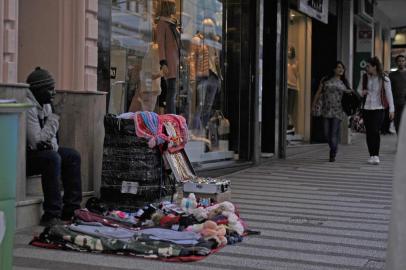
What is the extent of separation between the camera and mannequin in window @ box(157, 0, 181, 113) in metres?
10.1

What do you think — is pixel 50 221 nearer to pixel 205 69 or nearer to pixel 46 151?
pixel 46 151

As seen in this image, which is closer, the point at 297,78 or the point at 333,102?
the point at 333,102

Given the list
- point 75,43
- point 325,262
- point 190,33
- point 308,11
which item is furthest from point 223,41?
point 325,262

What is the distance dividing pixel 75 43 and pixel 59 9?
0.39m

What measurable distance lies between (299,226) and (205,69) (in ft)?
17.6

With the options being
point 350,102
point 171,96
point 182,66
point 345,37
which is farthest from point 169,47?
point 345,37

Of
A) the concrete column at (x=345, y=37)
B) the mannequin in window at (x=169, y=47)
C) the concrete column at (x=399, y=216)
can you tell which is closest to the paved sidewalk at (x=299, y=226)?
the mannequin in window at (x=169, y=47)

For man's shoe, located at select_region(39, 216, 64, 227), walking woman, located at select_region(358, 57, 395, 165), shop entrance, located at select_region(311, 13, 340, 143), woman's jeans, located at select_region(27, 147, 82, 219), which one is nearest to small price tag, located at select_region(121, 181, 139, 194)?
woman's jeans, located at select_region(27, 147, 82, 219)

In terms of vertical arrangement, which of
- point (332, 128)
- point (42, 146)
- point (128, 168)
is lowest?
point (128, 168)

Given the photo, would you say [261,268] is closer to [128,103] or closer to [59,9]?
[59,9]

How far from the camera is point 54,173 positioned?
5.82m

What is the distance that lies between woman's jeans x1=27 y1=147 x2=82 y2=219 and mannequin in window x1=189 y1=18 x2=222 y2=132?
5047 millimetres

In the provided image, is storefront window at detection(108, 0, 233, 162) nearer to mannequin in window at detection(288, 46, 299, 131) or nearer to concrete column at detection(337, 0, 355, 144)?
mannequin in window at detection(288, 46, 299, 131)

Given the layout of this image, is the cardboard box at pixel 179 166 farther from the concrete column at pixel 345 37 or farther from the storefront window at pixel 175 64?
the concrete column at pixel 345 37
